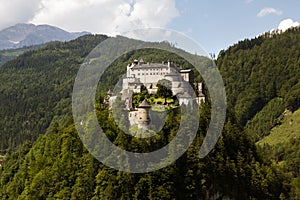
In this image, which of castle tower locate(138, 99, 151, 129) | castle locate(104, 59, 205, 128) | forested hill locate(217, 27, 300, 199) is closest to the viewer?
castle tower locate(138, 99, 151, 129)

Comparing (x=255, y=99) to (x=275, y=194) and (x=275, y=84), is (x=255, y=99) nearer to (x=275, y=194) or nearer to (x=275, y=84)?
(x=275, y=84)

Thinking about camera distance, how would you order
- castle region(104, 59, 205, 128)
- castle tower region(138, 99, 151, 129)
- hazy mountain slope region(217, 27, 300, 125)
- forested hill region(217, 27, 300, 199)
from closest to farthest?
castle tower region(138, 99, 151, 129), castle region(104, 59, 205, 128), forested hill region(217, 27, 300, 199), hazy mountain slope region(217, 27, 300, 125)

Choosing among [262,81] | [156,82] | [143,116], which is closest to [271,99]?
[262,81]

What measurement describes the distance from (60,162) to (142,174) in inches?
565

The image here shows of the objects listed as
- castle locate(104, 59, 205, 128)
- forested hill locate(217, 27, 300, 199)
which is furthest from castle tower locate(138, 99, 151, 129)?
forested hill locate(217, 27, 300, 199)

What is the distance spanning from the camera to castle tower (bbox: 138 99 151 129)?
52.1 meters

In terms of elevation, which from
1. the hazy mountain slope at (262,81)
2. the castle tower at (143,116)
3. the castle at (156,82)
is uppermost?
the hazy mountain slope at (262,81)

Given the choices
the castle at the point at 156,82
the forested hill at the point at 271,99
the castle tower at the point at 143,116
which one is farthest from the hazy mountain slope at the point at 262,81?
the castle tower at the point at 143,116

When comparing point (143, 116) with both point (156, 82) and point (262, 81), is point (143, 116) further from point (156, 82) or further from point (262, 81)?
point (262, 81)

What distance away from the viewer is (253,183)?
59344 mm

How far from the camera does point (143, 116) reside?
5209cm

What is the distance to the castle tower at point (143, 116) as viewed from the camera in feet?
171

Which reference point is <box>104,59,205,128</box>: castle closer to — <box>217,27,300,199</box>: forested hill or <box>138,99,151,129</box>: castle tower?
<box>138,99,151,129</box>: castle tower

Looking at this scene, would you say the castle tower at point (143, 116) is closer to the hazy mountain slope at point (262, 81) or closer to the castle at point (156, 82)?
the castle at point (156, 82)
